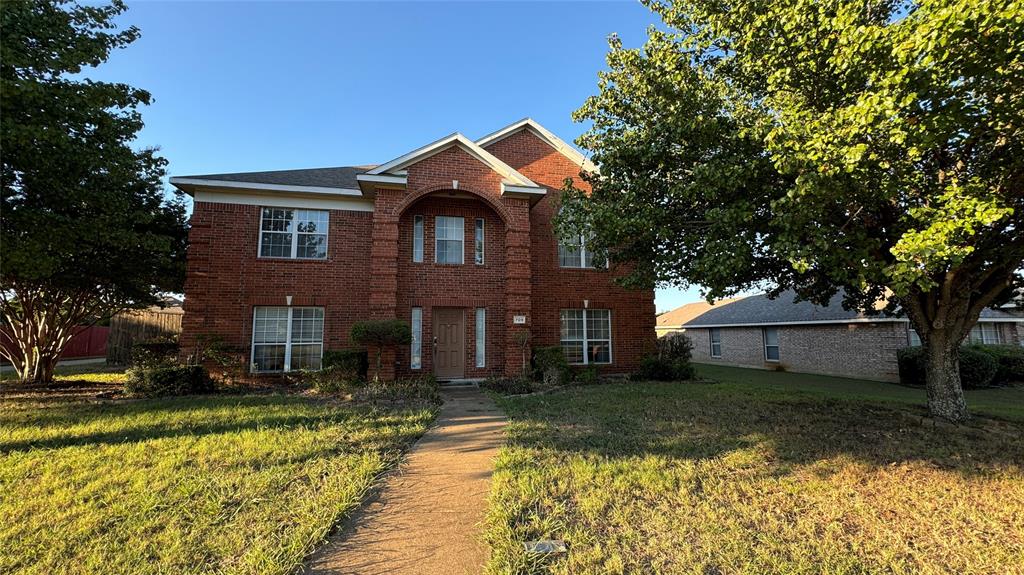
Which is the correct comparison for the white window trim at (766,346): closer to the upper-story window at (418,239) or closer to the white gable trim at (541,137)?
the white gable trim at (541,137)

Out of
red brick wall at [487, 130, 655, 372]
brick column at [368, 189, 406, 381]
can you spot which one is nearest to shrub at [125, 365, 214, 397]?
brick column at [368, 189, 406, 381]

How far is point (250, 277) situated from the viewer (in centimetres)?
1194

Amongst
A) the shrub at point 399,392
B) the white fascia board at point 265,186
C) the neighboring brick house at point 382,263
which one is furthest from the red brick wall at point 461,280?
the white fascia board at point 265,186

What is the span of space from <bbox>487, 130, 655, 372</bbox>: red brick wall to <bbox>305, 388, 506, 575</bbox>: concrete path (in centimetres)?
762

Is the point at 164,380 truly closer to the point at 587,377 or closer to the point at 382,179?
the point at 382,179

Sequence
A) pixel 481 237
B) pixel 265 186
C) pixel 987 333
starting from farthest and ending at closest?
pixel 987 333
pixel 481 237
pixel 265 186

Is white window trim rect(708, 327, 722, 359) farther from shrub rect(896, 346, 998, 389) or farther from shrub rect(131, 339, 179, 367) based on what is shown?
shrub rect(131, 339, 179, 367)

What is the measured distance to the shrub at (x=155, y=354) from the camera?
10711 mm

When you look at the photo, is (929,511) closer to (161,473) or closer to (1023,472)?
(1023,472)

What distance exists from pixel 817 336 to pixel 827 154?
17527 millimetres

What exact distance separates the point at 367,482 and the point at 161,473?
7.71 ft

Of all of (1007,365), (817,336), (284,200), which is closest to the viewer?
(284,200)

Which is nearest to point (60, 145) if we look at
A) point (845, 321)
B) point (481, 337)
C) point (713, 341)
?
point (481, 337)

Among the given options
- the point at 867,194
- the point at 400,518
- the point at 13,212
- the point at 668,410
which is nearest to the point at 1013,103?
the point at 867,194
